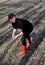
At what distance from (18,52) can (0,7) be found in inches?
490

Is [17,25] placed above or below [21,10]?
above

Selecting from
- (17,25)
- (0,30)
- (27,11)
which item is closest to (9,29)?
(0,30)

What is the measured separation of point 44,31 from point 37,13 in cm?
538

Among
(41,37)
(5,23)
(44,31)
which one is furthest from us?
(5,23)

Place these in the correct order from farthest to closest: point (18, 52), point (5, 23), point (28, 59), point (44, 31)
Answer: point (5, 23)
point (44, 31)
point (18, 52)
point (28, 59)

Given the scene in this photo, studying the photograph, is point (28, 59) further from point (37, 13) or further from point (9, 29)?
point (37, 13)

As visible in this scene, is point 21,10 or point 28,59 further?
point 21,10

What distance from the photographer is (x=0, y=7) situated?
23.0 metres

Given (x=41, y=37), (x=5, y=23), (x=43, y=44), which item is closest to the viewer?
(x=43, y=44)

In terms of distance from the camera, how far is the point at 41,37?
44.2 feet

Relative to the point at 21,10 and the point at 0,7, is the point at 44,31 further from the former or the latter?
the point at 0,7

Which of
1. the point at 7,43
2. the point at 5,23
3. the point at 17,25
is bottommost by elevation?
the point at 5,23

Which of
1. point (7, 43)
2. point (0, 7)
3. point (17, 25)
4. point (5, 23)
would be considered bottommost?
point (0, 7)

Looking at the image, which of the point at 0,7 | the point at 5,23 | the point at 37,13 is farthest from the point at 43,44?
the point at 0,7
